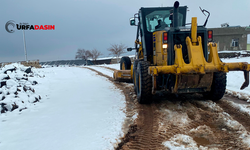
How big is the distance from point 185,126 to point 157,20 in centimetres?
394

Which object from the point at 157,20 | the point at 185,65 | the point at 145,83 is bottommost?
the point at 145,83

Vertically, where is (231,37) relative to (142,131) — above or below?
above

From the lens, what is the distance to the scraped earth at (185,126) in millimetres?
3016

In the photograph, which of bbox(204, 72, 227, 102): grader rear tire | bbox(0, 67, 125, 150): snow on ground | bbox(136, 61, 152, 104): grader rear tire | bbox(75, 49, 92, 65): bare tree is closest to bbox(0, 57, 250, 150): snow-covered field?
bbox(0, 67, 125, 150): snow on ground

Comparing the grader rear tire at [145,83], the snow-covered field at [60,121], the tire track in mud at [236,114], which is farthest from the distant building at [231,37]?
the grader rear tire at [145,83]

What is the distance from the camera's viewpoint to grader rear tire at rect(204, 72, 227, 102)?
4.95 metres

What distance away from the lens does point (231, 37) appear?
27141 millimetres

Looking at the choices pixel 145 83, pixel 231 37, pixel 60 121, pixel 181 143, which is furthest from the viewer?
pixel 231 37

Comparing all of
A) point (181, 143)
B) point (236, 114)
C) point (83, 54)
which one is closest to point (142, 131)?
point (181, 143)

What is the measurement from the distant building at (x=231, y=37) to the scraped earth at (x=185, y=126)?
83.9ft

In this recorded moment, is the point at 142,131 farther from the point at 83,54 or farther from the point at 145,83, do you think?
the point at 83,54

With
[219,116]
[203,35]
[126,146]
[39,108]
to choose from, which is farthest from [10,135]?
[203,35]

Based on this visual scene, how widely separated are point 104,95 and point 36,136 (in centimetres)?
339

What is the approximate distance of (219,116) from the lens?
4074mm
